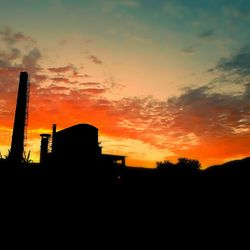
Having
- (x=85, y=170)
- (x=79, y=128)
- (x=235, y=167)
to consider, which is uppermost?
(x=79, y=128)

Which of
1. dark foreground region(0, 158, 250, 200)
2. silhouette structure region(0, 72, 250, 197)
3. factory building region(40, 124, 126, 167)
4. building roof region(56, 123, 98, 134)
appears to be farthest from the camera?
building roof region(56, 123, 98, 134)

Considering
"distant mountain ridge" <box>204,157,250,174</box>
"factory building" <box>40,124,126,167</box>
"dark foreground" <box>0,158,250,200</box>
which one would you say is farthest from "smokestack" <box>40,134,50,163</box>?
"distant mountain ridge" <box>204,157,250,174</box>

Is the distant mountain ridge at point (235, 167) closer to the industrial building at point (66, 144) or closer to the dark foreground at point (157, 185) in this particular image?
the dark foreground at point (157, 185)

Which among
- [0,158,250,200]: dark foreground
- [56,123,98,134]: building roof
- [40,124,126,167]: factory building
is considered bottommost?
[0,158,250,200]: dark foreground

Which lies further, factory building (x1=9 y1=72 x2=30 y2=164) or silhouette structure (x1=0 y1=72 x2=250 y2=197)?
factory building (x1=9 y1=72 x2=30 y2=164)

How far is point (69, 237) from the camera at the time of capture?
1327cm

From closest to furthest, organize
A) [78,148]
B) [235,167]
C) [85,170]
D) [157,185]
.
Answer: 1. [235,167]
2. [157,185]
3. [85,170]
4. [78,148]

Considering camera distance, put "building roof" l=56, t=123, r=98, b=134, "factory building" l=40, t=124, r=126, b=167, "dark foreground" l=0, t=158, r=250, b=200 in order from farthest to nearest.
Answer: "building roof" l=56, t=123, r=98, b=134 → "factory building" l=40, t=124, r=126, b=167 → "dark foreground" l=0, t=158, r=250, b=200

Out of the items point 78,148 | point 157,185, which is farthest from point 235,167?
point 78,148

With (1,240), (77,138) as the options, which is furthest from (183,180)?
(77,138)

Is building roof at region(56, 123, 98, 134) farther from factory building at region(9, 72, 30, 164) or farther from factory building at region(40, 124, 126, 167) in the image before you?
factory building at region(9, 72, 30, 164)

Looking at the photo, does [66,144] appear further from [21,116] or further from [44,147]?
[21,116]

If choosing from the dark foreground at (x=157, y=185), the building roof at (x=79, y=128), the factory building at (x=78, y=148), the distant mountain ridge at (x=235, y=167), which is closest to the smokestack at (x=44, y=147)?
the factory building at (x=78, y=148)

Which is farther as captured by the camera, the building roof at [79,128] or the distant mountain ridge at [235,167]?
the building roof at [79,128]
